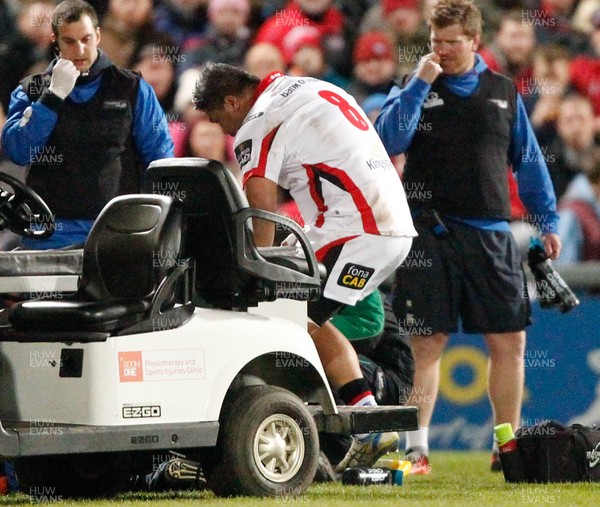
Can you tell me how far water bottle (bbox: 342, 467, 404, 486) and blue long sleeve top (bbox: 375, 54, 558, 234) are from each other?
1634mm

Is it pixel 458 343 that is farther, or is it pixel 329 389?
pixel 458 343

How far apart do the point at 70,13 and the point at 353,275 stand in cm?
205

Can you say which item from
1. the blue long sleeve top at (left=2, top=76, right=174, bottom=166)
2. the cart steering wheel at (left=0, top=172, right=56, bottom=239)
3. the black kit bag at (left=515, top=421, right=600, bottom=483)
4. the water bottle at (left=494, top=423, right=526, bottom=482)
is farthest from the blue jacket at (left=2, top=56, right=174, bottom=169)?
the black kit bag at (left=515, top=421, right=600, bottom=483)

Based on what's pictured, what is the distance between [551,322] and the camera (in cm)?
941

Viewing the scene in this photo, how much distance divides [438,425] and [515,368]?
83.6 inches

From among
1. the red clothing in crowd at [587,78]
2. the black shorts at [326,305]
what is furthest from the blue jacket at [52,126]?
the red clothing in crowd at [587,78]

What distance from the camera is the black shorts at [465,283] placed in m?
7.51

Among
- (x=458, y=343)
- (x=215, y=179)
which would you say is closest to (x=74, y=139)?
(x=215, y=179)

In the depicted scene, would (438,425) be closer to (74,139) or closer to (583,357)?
(583,357)

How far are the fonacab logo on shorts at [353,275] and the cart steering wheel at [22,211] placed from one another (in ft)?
4.19

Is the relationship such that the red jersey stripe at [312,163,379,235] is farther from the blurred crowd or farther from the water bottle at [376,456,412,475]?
the blurred crowd

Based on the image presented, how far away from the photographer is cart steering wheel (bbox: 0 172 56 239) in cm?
608

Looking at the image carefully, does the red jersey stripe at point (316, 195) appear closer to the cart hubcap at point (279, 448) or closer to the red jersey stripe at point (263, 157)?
the red jersey stripe at point (263, 157)

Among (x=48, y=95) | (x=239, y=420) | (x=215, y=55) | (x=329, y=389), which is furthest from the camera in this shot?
(x=215, y=55)
